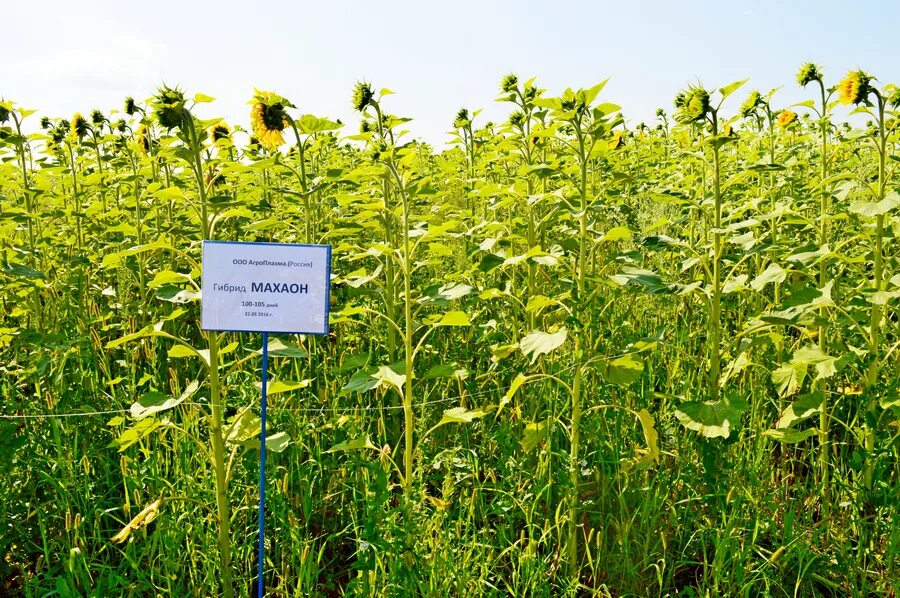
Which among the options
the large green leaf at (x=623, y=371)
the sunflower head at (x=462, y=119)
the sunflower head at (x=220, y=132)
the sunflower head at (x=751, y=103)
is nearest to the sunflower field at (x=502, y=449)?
the large green leaf at (x=623, y=371)

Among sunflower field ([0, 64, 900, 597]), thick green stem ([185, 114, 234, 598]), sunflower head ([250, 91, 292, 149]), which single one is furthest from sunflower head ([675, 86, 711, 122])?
thick green stem ([185, 114, 234, 598])

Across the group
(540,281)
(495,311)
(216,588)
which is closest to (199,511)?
(216,588)

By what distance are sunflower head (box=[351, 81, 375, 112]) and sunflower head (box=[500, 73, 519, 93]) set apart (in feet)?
1.94

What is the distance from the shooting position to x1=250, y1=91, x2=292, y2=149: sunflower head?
8.52 ft

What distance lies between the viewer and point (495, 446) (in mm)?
2641

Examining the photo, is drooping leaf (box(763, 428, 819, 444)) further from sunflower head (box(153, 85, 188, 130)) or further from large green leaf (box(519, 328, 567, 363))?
sunflower head (box(153, 85, 188, 130))

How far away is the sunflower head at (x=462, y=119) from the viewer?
16.0 ft

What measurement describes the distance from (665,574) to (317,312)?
1283mm

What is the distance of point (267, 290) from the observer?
6.43 ft

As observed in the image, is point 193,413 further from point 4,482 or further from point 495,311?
point 495,311

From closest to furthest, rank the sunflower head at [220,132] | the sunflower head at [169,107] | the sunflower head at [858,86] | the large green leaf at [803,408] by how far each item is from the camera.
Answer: the sunflower head at [169,107], the large green leaf at [803,408], the sunflower head at [858,86], the sunflower head at [220,132]

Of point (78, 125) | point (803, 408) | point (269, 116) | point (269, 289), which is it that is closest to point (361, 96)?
point (269, 116)

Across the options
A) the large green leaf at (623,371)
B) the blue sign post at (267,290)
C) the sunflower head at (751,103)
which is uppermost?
the sunflower head at (751,103)

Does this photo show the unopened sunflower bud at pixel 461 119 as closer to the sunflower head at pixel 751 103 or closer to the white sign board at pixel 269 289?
the sunflower head at pixel 751 103
